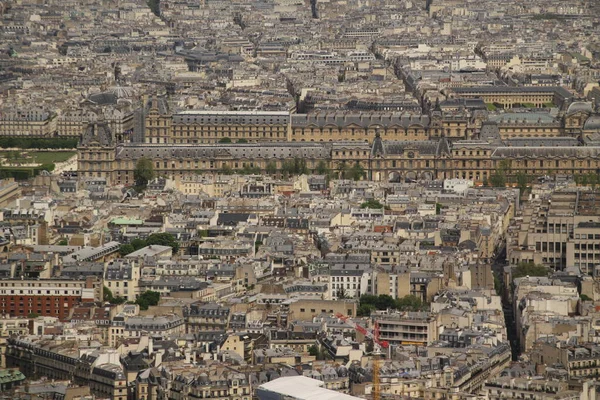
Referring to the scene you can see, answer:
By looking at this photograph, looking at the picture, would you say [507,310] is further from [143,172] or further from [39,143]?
[39,143]

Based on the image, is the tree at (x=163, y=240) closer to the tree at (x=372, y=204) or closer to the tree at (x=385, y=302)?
the tree at (x=372, y=204)

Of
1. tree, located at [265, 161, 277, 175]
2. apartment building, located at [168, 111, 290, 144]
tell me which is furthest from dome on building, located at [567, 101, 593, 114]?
tree, located at [265, 161, 277, 175]

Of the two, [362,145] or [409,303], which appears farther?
[362,145]

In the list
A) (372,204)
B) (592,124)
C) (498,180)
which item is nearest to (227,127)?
(592,124)

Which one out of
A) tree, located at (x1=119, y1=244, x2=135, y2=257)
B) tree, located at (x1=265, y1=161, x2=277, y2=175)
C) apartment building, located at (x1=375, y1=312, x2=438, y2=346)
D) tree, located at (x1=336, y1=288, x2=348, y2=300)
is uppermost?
apartment building, located at (x1=375, y1=312, x2=438, y2=346)

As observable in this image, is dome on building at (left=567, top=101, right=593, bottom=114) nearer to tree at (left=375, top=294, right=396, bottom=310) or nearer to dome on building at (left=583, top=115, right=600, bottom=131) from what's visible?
dome on building at (left=583, top=115, right=600, bottom=131)

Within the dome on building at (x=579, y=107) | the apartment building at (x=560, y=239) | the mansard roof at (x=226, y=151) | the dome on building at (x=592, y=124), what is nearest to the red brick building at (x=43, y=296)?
the apartment building at (x=560, y=239)
